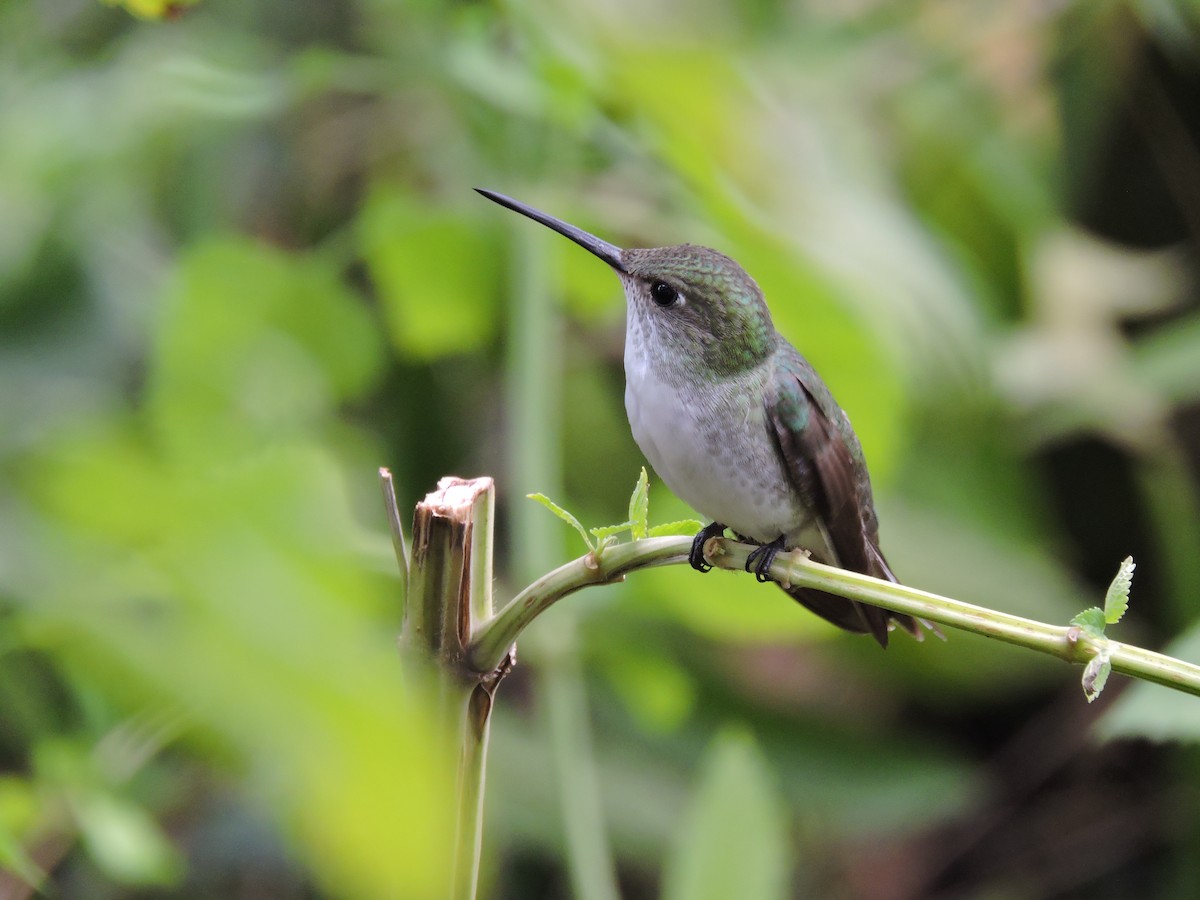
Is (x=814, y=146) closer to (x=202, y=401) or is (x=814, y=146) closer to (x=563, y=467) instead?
(x=563, y=467)

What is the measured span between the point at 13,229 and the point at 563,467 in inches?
49.6

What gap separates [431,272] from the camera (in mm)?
2422

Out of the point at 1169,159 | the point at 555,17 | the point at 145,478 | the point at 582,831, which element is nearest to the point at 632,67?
the point at 555,17

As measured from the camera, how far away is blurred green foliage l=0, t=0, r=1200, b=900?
1.91 m

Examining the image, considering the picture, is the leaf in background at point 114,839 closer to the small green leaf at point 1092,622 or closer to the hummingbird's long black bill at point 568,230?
the hummingbird's long black bill at point 568,230

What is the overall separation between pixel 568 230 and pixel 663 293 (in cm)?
22

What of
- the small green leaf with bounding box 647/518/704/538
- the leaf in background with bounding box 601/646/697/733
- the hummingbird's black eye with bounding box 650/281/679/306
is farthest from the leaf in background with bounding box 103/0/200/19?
the leaf in background with bounding box 601/646/697/733

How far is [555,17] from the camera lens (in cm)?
227

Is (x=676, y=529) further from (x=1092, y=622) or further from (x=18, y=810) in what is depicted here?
(x=18, y=810)

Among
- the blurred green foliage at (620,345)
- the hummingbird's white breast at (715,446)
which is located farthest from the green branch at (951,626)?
the hummingbird's white breast at (715,446)

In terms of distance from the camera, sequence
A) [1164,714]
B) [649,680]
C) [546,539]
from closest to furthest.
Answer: [1164,714], [546,539], [649,680]

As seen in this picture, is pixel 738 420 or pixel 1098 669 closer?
pixel 1098 669

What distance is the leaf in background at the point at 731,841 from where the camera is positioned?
154 centimetres

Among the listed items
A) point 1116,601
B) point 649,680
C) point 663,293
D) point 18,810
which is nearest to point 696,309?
point 663,293
